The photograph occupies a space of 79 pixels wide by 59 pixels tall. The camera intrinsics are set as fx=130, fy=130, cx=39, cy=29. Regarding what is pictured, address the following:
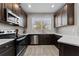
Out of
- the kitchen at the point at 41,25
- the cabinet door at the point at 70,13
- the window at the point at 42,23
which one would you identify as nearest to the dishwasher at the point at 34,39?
the kitchen at the point at 41,25

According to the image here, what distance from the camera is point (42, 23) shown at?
8.54 meters

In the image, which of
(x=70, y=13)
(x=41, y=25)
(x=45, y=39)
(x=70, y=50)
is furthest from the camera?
(x=41, y=25)

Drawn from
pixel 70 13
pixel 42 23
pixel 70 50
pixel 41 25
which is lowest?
pixel 70 50

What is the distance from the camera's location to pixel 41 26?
852cm

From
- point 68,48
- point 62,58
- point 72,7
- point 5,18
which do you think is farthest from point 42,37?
point 62,58

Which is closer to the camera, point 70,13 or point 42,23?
point 70,13

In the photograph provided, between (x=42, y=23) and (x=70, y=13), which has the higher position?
(x=70, y=13)

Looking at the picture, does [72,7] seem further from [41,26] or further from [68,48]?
[41,26]

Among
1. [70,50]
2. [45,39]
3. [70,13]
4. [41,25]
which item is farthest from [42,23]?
[70,50]

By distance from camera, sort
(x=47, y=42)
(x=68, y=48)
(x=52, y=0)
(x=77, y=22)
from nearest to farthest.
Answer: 1. (x=52, y=0)
2. (x=68, y=48)
3. (x=77, y=22)
4. (x=47, y=42)

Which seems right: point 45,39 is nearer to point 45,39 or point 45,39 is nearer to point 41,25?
point 45,39

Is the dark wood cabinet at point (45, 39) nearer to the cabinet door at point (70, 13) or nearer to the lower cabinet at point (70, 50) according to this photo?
the cabinet door at point (70, 13)

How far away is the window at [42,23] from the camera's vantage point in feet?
27.9

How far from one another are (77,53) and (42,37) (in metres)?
5.45
